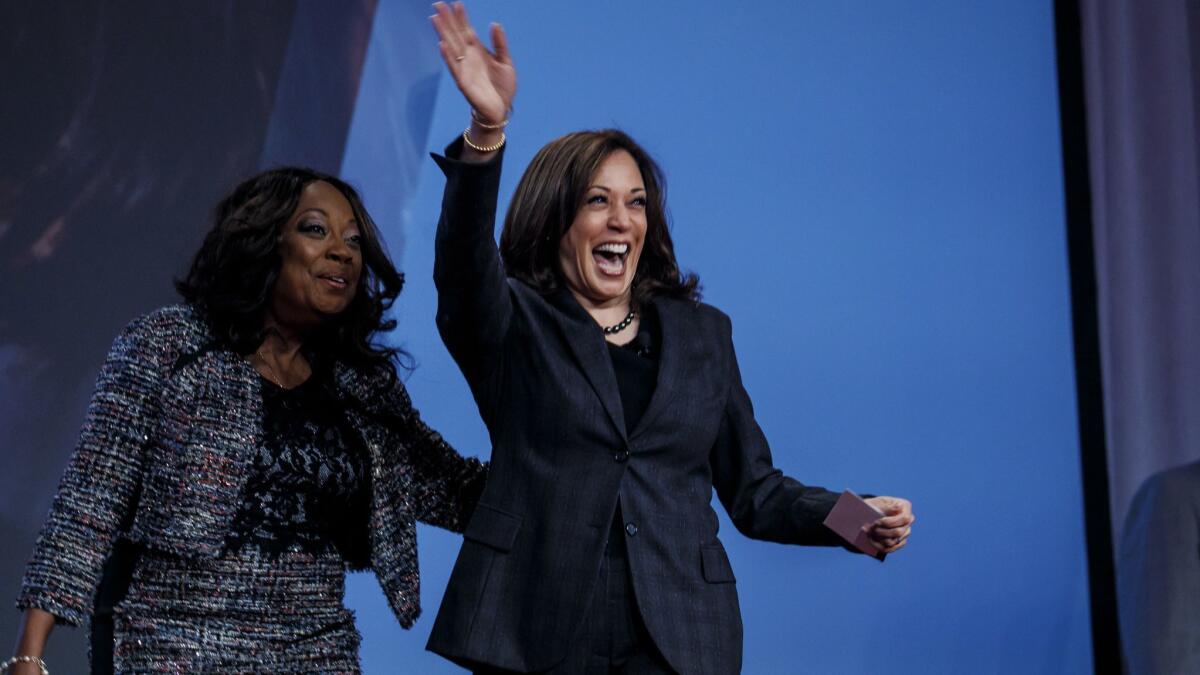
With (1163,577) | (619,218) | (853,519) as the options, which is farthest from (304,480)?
(1163,577)

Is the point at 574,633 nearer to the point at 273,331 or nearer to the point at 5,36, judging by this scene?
the point at 273,331

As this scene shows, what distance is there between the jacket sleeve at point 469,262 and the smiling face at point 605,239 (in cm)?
20

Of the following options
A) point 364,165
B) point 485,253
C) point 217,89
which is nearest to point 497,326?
point 485,253

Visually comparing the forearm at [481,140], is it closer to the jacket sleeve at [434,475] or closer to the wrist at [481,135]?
the wrist at [481,135]

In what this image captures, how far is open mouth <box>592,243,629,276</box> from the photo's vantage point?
2.14 m

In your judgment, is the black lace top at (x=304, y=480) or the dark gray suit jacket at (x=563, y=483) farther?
the black lace top at (x=304, y=480)

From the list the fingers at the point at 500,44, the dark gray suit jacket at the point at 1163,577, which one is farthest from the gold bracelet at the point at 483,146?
the dark gray suit jacket at the point at 1163,577

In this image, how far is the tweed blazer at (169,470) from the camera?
191cm

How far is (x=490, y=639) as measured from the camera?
6.10 ft

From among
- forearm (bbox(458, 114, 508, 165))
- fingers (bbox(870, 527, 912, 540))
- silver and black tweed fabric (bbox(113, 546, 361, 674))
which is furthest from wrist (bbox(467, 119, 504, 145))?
fingers (bbox(870, 527, 912, 540))

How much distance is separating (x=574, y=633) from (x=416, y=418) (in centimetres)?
65

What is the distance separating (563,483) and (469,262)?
359 mm

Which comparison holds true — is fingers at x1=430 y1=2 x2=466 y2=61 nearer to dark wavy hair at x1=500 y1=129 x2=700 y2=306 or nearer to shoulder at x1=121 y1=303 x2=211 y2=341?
dark wavy hair at x1=500 y1=129 x2=700 y2=306

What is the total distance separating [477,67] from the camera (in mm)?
1891
